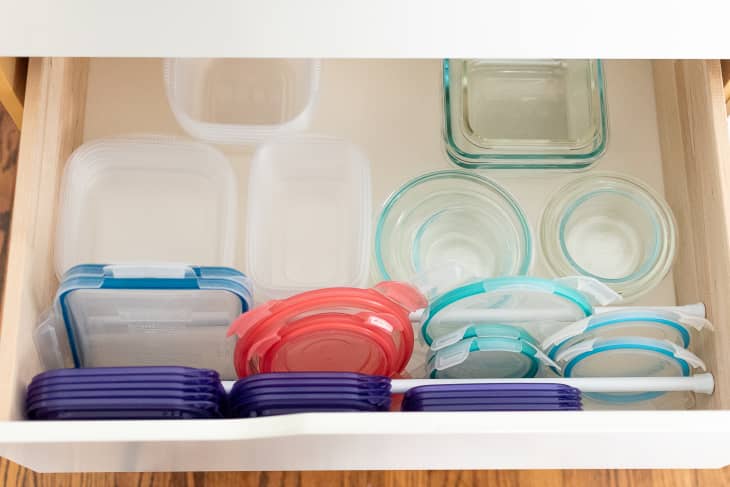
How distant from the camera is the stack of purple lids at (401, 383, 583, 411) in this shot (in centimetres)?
95

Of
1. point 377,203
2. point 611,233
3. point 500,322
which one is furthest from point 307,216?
point 611,233

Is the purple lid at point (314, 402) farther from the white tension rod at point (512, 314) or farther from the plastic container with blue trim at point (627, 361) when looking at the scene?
the plastic container with blue trim at point (627, 361)

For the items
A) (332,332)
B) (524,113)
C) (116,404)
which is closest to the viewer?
(116,404)

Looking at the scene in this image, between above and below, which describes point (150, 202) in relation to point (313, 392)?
above

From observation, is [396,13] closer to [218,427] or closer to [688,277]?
[218,427]

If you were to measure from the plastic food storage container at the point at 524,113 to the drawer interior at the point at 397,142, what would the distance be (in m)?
0.03

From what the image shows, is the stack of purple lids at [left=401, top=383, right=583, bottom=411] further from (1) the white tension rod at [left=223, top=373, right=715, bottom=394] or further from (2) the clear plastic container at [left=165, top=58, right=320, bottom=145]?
(2) the clear plastic container at [left=165, top=58, right=320, bottom=145]

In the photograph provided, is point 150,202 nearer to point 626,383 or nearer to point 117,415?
point 117,415

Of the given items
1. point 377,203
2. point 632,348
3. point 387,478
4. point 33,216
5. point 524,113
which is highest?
point 524,113

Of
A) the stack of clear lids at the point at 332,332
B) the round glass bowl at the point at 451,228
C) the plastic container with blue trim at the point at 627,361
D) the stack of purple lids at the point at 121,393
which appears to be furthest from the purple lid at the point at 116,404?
the plastic container with blue trim at the point at 627,361

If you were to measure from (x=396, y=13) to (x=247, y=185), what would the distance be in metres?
0.42

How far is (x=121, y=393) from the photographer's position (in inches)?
36.9

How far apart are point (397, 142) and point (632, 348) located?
43cm

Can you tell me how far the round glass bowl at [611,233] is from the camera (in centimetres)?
117
